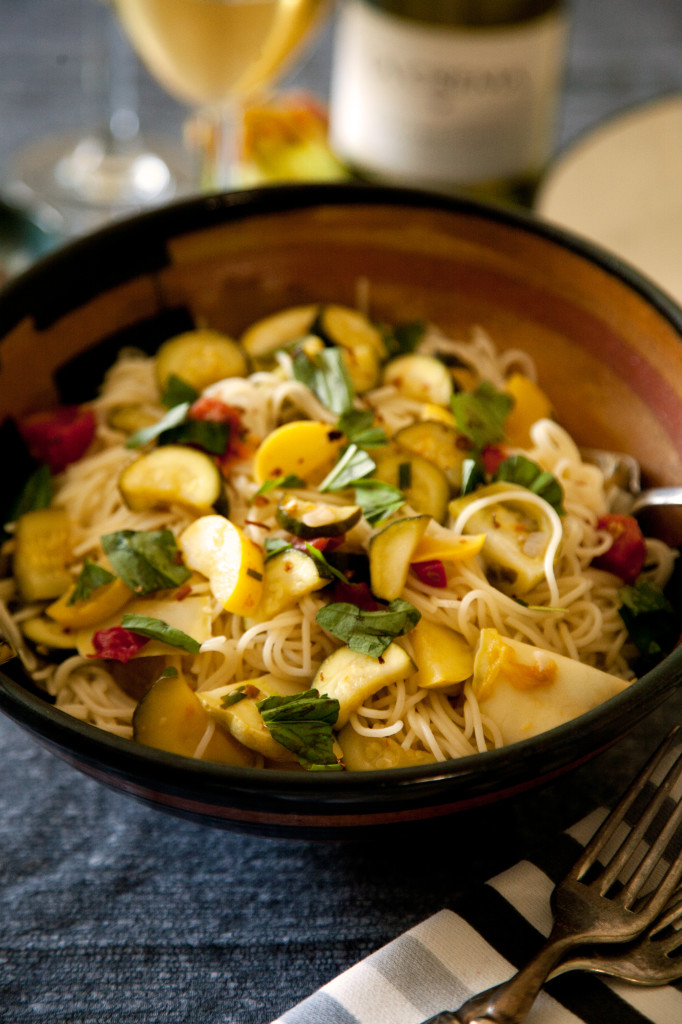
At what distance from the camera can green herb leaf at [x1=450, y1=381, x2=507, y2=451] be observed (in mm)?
2039

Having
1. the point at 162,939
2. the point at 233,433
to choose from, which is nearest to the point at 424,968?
the point at 162,939

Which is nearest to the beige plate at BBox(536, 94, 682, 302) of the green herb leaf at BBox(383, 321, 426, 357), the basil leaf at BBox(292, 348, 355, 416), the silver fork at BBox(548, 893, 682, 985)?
the green herb leaf at BBox(383, 321, 426, 357)

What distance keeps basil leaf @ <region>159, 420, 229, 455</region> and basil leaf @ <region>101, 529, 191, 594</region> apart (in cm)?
22

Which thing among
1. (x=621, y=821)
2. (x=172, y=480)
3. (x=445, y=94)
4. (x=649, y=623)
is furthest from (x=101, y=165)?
(x=621, y=821)

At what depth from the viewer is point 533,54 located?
293 cm

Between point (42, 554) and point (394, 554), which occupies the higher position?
point (394, 554)

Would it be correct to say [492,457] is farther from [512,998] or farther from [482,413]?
[512,998]

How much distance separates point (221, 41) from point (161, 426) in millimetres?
1310

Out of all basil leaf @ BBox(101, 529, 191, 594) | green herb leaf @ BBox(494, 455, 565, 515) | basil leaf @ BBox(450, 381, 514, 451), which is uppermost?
basil leaf @ BBox(450, 381, 514, 451)

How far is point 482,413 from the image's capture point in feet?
6.88

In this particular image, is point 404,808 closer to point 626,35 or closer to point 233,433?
point 233,433

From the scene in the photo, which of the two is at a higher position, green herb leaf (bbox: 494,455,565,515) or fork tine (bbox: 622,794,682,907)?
green herb leaf (bbox: 494,455,565,515)

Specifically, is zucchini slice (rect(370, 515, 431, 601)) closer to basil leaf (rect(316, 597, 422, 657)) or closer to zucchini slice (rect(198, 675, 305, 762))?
basil leaf (rect(316, 597, 422, 657))

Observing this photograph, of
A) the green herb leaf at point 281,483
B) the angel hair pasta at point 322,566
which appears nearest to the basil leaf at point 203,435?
the angel hair pasta at point 322,566
